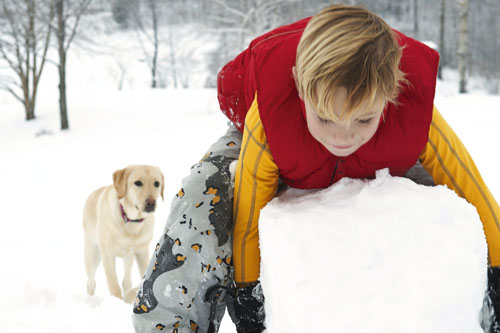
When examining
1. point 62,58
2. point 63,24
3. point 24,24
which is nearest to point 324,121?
point 63,24

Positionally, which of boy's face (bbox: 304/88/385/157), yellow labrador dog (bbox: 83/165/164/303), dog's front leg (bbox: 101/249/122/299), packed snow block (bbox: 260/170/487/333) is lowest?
dog's front leg (bbox: 101/249/122/299)

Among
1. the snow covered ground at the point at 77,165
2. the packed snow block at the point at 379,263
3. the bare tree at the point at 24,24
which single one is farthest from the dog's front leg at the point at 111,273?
the bare tree at the point at 24,24

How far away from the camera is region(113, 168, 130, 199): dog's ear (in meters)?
3.16

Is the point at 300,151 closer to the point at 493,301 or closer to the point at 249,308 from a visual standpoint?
the point at 249,308

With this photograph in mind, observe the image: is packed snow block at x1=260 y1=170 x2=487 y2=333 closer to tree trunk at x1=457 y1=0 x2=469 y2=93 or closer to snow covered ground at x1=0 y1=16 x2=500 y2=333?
snow covered ground at x1=0 y1=16 x2=500 y2=333

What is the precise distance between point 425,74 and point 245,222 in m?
0.79

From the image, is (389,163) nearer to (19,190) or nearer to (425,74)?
(425,74)

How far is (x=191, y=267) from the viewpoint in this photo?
5.11ft

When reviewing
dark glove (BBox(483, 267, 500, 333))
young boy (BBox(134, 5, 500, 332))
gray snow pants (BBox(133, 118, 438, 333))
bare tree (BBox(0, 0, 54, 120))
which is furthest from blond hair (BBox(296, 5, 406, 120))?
bare tree (BBox(0, 0, 54, 120))

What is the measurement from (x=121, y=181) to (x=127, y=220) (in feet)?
1.06

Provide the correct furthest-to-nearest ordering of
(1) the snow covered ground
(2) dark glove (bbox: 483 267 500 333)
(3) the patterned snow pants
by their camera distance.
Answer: (1) the snow covered ground < (3) the patterned snow pants < (2) dark glove (bbox: 483 267 500 333)

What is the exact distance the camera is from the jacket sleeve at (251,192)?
57.2 inches

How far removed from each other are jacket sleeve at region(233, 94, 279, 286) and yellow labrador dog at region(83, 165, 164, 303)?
1.77 meters

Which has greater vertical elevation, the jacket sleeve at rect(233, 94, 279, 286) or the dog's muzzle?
the jacket sleeve at rect(233, 94, 279, 286)
